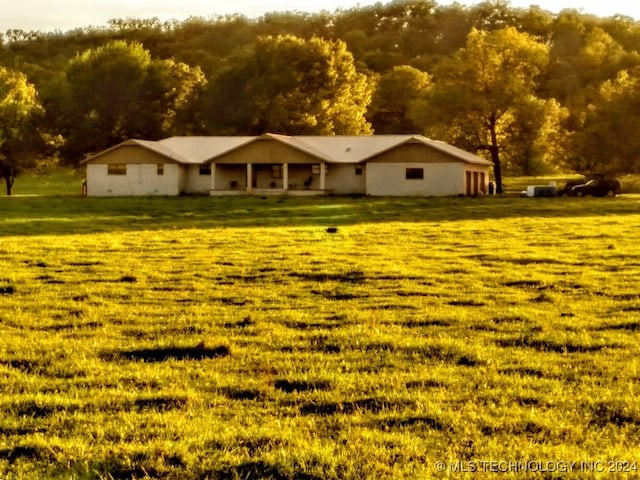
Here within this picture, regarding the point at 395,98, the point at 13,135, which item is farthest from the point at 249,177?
the point at 395,98

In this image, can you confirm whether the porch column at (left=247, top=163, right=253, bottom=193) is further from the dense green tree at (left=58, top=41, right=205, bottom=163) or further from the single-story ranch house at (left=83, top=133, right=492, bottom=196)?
the dense green tree at (left=58, top=41, right=205, bottom=163)

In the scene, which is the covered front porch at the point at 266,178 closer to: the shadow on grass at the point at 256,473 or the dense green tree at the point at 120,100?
the dense green tree at the point at 120,100

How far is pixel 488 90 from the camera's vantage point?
220ft

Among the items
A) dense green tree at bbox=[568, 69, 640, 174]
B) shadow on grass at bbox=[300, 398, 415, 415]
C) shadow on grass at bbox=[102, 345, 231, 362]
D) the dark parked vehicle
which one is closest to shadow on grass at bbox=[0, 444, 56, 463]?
shadow on grass at bbox=[300, 398, 415, 415]

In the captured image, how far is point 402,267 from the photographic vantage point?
17719 millimetres

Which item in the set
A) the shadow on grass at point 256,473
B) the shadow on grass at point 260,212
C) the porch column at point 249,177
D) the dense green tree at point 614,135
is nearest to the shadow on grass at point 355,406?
the shadow on grass at point 256,473

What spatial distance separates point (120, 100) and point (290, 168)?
95.1 feet

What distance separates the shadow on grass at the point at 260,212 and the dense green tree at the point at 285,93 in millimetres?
33931

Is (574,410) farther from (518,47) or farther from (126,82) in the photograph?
(126,82)

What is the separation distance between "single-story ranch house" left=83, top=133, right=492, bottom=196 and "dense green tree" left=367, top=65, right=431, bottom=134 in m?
44.0

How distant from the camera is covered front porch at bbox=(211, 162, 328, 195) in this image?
60.4 metres

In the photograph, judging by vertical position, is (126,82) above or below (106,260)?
above

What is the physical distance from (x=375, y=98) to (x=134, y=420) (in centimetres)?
10438

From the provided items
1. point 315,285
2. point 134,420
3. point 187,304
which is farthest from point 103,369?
point 315,285
